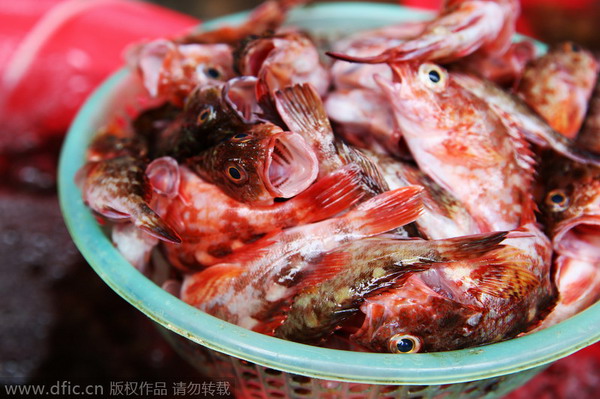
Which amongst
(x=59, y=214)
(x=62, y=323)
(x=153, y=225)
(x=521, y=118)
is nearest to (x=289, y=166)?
(x=153, y=225)

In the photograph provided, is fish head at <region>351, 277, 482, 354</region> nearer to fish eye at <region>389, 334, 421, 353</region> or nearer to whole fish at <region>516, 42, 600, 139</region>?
fish eye at <region>389, 334, 421, 353</region>

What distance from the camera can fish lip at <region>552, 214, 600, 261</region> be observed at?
129 centimetres

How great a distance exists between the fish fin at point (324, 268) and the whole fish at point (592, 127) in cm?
95

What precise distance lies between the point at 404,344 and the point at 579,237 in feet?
1.97

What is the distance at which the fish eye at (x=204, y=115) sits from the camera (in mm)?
1291

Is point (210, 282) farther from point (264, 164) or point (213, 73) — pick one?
point (213, 73)

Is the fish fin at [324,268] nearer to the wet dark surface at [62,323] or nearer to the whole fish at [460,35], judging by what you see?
the whole fish at [460,35]

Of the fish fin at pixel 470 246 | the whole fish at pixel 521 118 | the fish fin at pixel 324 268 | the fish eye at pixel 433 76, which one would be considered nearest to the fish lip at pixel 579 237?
the whole fish at pixel 521 118

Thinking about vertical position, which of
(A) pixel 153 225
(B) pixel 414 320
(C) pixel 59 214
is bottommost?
(C) pixel 59 214

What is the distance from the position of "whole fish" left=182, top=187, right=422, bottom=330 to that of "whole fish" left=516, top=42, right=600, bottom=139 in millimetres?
697

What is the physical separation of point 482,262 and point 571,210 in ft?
1.14

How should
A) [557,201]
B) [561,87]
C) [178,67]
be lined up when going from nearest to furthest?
1. [557,201]
2. [178,67]
3. [561,87]

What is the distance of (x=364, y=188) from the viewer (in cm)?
119

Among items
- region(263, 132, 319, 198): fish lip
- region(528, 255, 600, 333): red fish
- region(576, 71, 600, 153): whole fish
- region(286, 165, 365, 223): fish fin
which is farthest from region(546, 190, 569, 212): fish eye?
region(263, 132, 319, 198): fish lip
